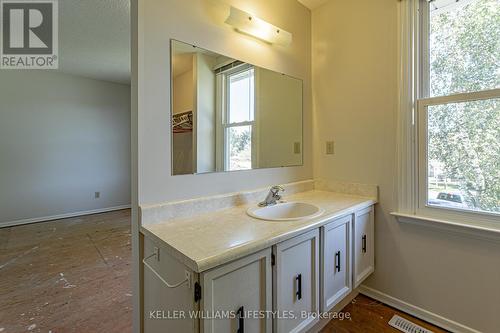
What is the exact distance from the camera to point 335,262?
1462 mm

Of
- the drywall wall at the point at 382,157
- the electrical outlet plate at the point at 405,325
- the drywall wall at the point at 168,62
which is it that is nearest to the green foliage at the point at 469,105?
the drywall wall at the point at 382,157

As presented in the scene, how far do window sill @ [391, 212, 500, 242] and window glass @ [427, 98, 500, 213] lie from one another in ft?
0.38

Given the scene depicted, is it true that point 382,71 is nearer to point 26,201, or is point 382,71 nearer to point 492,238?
point 492,238

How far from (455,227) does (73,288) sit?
2966mm

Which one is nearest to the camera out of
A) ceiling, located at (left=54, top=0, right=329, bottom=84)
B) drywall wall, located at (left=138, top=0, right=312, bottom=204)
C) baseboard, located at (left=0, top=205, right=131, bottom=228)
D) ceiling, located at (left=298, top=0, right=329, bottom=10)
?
drywall wall, located at (left=138, top=0, right=312, bottom=204)

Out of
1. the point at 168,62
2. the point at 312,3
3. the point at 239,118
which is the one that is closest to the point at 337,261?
the point at 239,118

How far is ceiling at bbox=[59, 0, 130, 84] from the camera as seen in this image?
7.65ft

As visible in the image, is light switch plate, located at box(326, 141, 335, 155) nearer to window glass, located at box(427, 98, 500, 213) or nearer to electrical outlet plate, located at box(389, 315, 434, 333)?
window glass, located at box(427, 98, 500, 213)

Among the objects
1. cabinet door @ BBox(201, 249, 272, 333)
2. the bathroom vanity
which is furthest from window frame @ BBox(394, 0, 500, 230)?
cabinet door @ BBox(201, 249, 272, 333)

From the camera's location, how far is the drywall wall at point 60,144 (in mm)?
3756

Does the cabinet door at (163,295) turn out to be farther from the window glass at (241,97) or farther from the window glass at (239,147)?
the window glass at (241,97)

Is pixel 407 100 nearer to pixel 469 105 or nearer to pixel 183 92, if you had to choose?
pixel 469 105

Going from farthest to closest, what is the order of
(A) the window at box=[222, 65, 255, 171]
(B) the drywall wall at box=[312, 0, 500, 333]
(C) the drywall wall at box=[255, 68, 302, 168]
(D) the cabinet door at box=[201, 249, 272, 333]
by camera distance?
1. (C) the drywall wall at box=[255, 68, 302, 168]
2. (A) the window at box=[222, 65, 255, 171]
3. (B) the drywall wall at box=[312, 0, 500, 333]
4. (D) the cabinet door at box=[201, 249, 272, 333]

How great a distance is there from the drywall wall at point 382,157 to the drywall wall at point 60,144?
4.24 meters
